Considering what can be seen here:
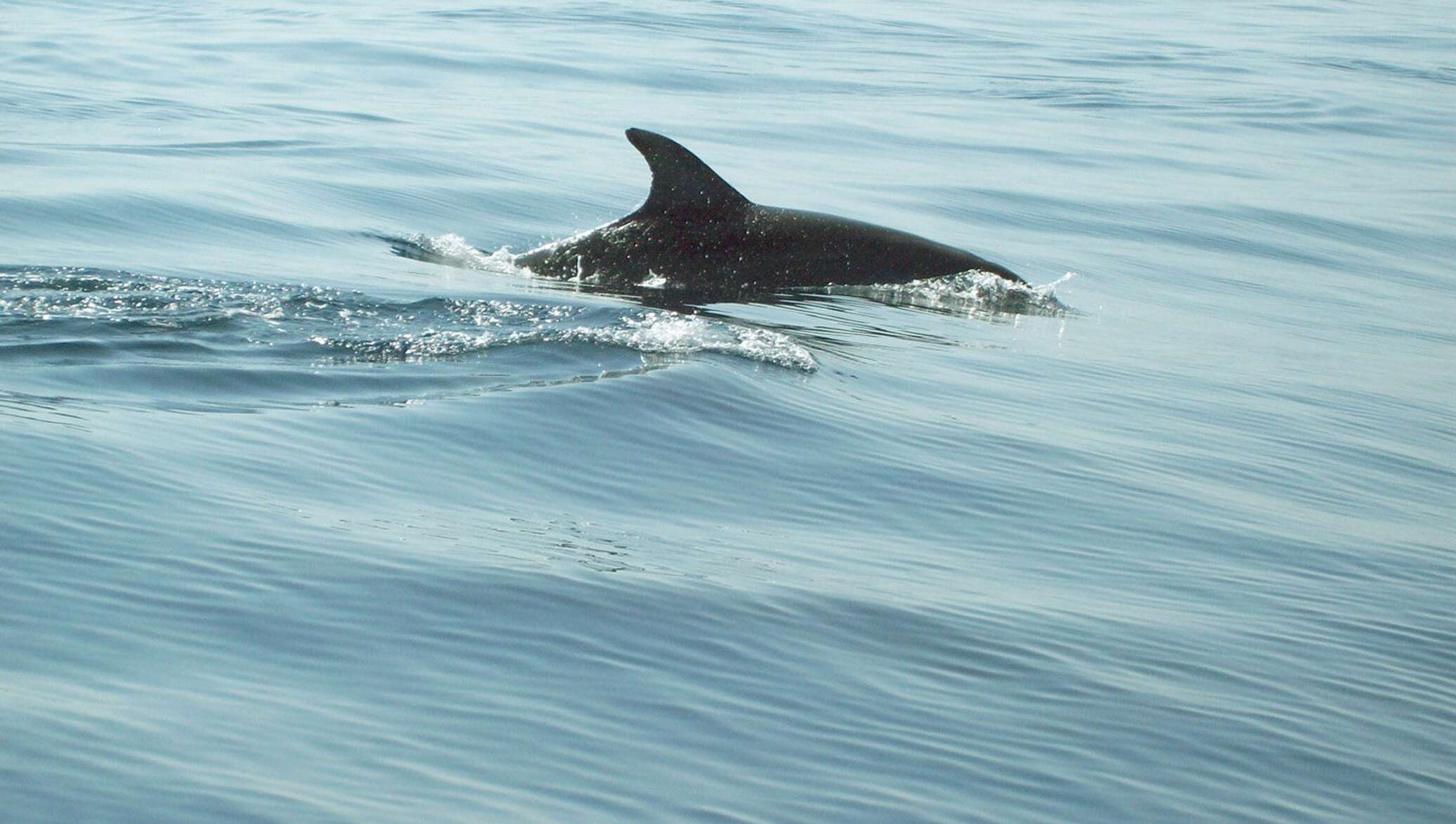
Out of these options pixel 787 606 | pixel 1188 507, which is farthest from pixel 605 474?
pixel 1188 507

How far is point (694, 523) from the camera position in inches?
244

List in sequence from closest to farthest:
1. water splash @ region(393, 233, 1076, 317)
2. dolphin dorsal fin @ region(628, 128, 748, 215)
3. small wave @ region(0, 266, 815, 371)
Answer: small wave @ region(0, 266, 815, 371) → dolphin dorsal fin @ region(628, 128, 748, 215) → water splash @ region(393, 233, 1076, 317)

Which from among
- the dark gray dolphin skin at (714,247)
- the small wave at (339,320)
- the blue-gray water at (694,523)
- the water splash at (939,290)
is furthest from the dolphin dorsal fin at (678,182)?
the small wave at (339,320)

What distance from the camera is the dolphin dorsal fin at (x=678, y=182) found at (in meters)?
10.9

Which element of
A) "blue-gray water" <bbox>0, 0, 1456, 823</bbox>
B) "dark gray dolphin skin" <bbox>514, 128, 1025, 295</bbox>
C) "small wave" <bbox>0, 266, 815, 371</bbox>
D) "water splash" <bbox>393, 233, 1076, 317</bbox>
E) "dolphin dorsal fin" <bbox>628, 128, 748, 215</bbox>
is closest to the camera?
"blue-gray water" <bbox>0, 0, 1456, 823</bbox>

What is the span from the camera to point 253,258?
11.6 m

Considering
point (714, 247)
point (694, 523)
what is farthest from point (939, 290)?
point (694, 523)

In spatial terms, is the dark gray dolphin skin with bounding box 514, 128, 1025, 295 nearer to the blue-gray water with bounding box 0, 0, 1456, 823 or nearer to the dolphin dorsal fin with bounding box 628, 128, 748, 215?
the dolphin dorsal fin with bounding box 628, 128, 748, 215

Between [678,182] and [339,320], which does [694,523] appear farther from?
[678,182]

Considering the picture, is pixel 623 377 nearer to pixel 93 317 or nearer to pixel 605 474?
pixel 605 474

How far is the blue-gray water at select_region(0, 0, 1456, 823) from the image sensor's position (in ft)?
13.9

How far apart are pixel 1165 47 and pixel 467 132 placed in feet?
68.7

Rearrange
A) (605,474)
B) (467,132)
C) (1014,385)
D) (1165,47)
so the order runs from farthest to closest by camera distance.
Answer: (1165,47)
(467,132)
(1014,385)
(605,474)

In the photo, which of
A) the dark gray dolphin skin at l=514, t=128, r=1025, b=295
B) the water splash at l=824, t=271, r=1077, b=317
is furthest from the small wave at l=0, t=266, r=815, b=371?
the water splash at l=824, t=271, r=1077, b=317
